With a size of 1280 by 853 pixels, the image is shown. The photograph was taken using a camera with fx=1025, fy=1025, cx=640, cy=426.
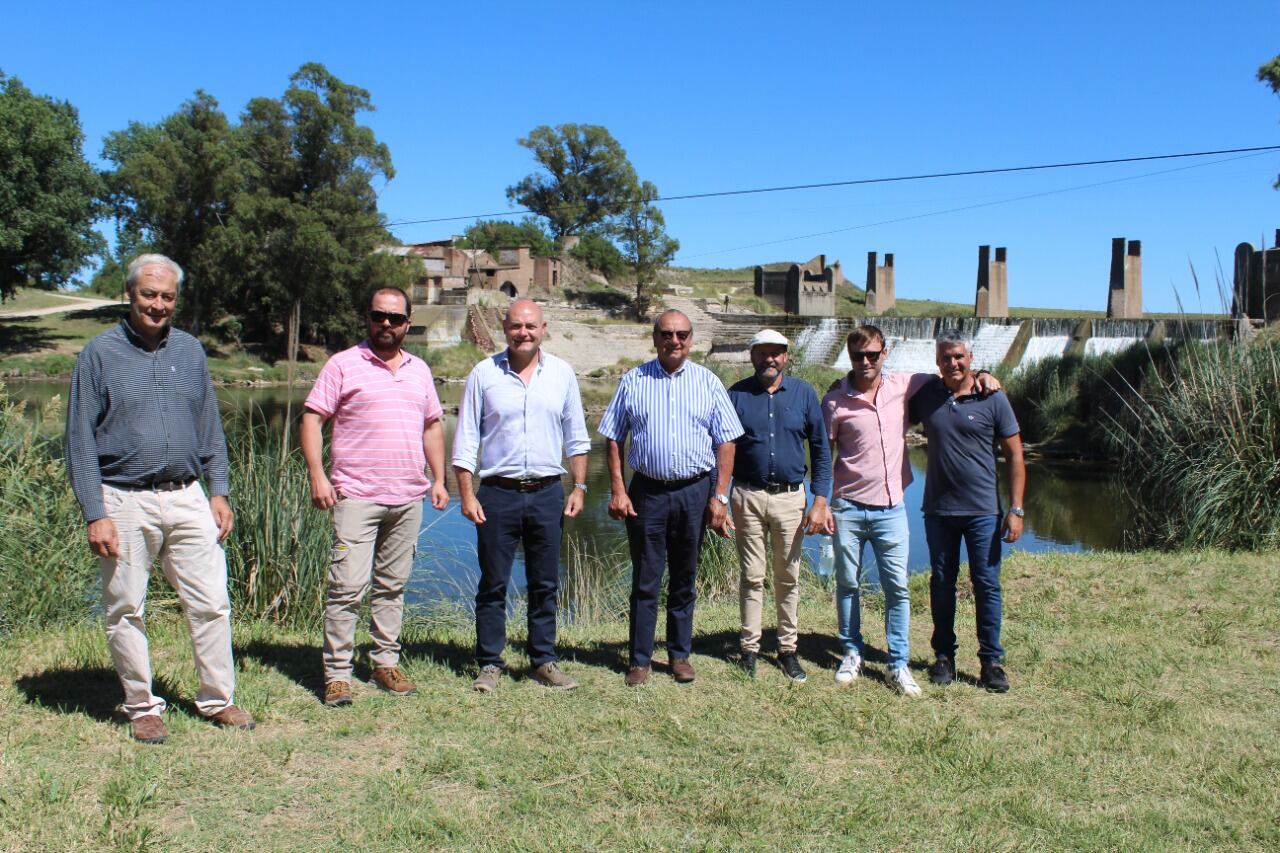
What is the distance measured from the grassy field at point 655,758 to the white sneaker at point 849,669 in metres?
0.07

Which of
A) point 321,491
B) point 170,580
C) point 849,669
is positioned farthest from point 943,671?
point 170,580

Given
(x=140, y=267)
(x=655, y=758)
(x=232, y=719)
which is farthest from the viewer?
(x=232, y=719)

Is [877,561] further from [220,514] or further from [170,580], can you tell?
[170,580]

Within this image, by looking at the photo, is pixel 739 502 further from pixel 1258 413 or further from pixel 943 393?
pixel 1258 413

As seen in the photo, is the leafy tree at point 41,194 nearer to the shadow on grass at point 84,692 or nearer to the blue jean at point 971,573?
the shadow on grass at point 84,692

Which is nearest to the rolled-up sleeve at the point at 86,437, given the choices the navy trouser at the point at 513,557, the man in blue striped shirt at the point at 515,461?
the man in blue striped shirt at the point at 515,461

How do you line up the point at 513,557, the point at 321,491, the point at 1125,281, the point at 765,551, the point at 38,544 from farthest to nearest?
the point at 1125,281, the point at 38,544, the point at 765,551, the point at 513,557, the point at 321,491

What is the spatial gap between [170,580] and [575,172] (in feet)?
230

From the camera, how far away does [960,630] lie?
6.23 m

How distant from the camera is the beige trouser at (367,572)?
455cm

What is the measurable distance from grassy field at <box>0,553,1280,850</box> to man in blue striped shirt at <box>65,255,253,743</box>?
27cm

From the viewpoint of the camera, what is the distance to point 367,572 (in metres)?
4.61

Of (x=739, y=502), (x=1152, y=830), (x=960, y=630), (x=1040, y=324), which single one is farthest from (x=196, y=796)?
(x=1040, y=324)

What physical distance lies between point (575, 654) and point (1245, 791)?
3.13 m
